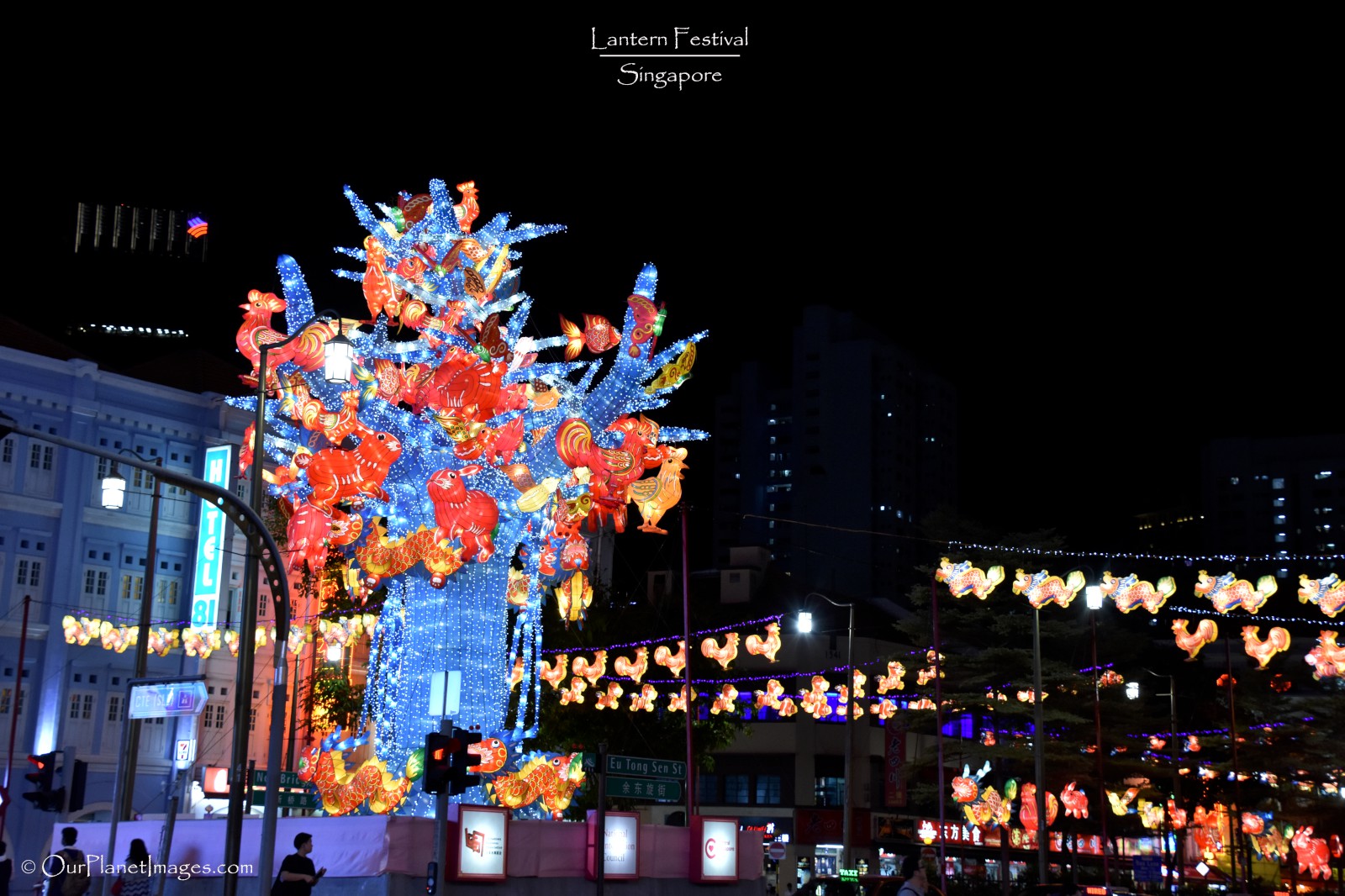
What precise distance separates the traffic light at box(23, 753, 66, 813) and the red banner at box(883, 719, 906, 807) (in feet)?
117

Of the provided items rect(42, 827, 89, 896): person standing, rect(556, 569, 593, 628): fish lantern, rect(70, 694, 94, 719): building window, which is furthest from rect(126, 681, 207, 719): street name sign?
rect(70, 694, 94, 719): building window

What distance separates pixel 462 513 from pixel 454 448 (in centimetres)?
137

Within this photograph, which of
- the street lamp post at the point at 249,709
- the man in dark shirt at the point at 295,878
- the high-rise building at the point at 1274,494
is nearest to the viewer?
the street lamp post at the point at 249,709

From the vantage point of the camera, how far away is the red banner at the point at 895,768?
5294cm

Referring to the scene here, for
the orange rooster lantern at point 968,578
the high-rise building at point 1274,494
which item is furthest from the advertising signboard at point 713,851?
the high-rise building at point 1274,494

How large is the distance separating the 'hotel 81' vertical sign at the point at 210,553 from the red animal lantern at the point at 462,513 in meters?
18.5

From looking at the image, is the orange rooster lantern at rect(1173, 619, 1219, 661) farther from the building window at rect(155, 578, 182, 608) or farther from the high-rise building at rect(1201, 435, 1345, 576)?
the high-rise building at rect(1201, 435, 1345, 576)

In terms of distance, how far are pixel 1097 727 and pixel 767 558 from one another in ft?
92.2

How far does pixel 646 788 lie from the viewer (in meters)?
22.3

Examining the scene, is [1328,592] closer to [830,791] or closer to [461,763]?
[461,763]

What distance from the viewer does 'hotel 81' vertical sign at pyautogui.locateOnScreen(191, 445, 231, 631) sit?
41.5m

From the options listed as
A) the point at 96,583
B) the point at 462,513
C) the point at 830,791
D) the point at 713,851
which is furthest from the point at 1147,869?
the point at 96,583

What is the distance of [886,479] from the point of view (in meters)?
135

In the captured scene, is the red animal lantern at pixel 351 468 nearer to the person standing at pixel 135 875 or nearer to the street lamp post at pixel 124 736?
the street lamp post at pixel 124 736
